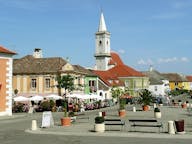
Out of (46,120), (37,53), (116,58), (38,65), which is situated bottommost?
(46,120)

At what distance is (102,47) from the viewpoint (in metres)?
123

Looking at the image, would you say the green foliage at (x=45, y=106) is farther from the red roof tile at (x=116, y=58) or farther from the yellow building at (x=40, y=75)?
the red roof tile at (x=116, y=58)

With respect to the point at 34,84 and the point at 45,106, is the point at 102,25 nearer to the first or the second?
the point at 34,84

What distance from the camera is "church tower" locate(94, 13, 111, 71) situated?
399ft

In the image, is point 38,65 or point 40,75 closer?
point 40,75

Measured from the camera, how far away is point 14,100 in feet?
178

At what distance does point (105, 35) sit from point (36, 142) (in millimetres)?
104081

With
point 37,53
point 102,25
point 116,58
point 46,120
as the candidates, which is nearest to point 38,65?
point 37,53

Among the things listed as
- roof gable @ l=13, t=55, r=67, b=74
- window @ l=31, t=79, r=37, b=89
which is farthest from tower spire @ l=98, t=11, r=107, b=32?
window @ l=31, t=79, r=37, b=89

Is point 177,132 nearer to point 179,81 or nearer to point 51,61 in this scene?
point 51,61

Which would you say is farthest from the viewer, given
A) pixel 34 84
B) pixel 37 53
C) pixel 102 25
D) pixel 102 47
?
pixel 102 25

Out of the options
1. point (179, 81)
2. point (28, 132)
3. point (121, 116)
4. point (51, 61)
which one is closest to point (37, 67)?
point (51, 61)

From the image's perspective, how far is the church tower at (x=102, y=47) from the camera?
122 meters

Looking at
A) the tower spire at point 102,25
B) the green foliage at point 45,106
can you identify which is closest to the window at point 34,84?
the green foliage at point 45,106
